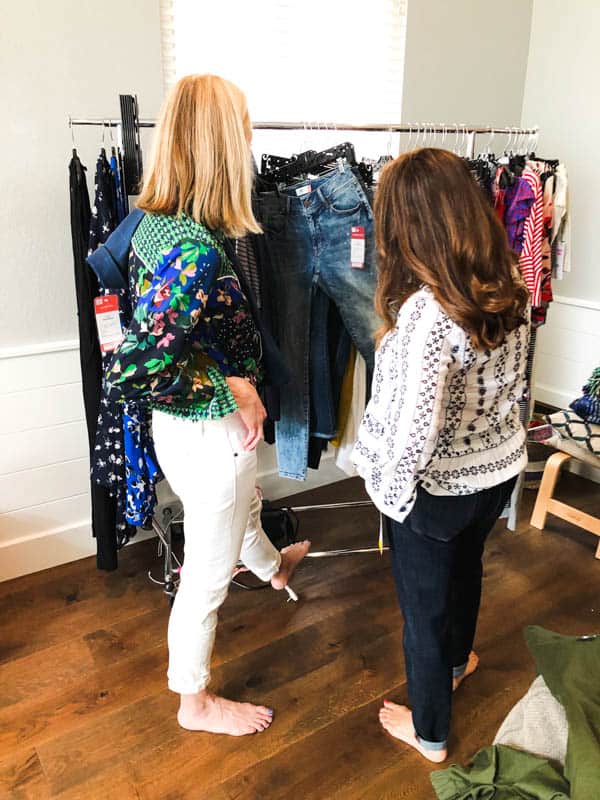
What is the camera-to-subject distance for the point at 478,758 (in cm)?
145

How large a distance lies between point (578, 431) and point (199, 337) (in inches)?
68.7

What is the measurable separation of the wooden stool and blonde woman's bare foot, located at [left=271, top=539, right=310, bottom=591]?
3.37 ft

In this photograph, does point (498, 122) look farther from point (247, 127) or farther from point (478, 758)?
point (478, 758)

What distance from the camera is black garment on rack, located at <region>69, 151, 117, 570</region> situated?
6.11 ft

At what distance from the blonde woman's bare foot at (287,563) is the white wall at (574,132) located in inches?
71.7

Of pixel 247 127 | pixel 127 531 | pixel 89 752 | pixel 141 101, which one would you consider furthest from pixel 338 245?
pixel 89 752

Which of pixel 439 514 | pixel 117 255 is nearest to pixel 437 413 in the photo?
pixel 439 514

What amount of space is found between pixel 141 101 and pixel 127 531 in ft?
4.69

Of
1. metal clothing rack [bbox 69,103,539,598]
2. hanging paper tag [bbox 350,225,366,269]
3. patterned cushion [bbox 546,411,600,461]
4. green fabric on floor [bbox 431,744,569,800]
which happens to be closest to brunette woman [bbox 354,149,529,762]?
green fabric on floor [bbox 431,744,569,800]

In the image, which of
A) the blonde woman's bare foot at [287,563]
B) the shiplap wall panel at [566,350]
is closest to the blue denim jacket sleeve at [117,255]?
the blonde woman's bare foot at [287,563]

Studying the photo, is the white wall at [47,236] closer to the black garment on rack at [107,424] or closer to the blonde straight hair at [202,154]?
the black garment on rack at [107,424]

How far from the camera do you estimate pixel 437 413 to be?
117 cm

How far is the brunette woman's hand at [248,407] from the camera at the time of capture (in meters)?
1.34

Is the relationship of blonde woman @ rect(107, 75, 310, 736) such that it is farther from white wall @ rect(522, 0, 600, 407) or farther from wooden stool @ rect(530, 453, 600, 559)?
white wall @ rect(522, 0, 600, 407)
